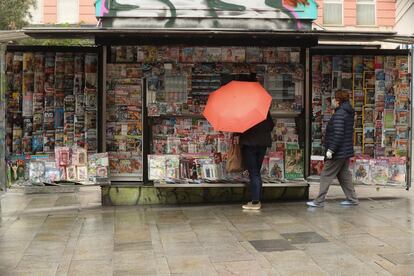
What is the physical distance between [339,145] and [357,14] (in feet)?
64.4

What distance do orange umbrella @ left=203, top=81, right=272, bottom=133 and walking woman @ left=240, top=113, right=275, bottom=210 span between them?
0.33 meters

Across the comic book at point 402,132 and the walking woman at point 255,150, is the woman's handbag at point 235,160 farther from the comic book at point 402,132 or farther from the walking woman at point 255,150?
the comic book at point 402,132

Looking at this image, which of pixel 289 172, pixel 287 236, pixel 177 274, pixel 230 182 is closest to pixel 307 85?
pixel 289 172

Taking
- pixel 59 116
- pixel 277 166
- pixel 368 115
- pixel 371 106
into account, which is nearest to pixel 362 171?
pixel 368 115

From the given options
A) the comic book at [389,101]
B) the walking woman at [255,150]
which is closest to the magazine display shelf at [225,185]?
the walking woman at [255,150]

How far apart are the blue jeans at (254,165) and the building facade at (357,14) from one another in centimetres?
1908

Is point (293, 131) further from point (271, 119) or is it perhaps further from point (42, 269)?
point (42, 269)

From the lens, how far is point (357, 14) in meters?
26.1

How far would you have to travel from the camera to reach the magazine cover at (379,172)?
898 cm

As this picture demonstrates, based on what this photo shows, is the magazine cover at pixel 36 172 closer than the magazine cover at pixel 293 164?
Yes

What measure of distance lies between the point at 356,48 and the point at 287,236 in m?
3.95

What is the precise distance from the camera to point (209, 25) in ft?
28.8

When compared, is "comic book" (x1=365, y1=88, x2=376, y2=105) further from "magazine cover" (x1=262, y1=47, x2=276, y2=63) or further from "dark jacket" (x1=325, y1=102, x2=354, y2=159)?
"magazine cover" (x1=262, y1=47, x2=276, y2=63)

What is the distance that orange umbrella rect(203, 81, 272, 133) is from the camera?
777cm
